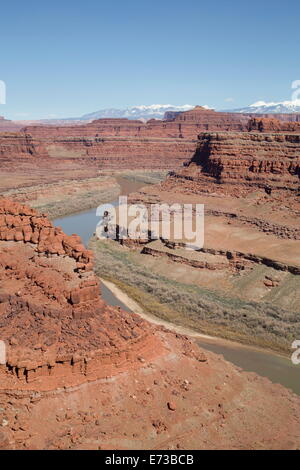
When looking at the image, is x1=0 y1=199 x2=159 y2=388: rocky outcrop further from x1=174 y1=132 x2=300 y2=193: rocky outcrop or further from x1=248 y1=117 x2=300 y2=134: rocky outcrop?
x1=248 y1=117 x2=300 y2=134: rocky outcrop

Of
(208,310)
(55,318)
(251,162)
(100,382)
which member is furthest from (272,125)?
(100,382)

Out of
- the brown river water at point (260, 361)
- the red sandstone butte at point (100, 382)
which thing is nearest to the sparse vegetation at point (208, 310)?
the brown river water at point (260, 361)

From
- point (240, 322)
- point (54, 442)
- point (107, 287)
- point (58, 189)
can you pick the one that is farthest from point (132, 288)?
point (58, 189)

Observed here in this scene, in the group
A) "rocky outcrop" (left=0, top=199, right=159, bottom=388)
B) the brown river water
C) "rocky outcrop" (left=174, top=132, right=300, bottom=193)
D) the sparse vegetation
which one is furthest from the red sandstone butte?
"rocky outcrop" (left=174, top=132, right=300, bottom=193)

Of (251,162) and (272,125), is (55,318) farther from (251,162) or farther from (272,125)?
(272,125)

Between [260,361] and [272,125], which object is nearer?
[260,361]

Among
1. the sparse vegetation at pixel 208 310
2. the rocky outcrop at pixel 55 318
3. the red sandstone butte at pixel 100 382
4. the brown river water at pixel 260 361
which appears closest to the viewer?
the red sandstone butte at pixel 100 382

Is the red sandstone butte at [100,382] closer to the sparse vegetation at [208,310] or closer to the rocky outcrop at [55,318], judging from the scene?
the rocky outcrop at [55,318]

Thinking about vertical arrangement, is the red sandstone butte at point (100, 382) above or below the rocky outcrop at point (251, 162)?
below
